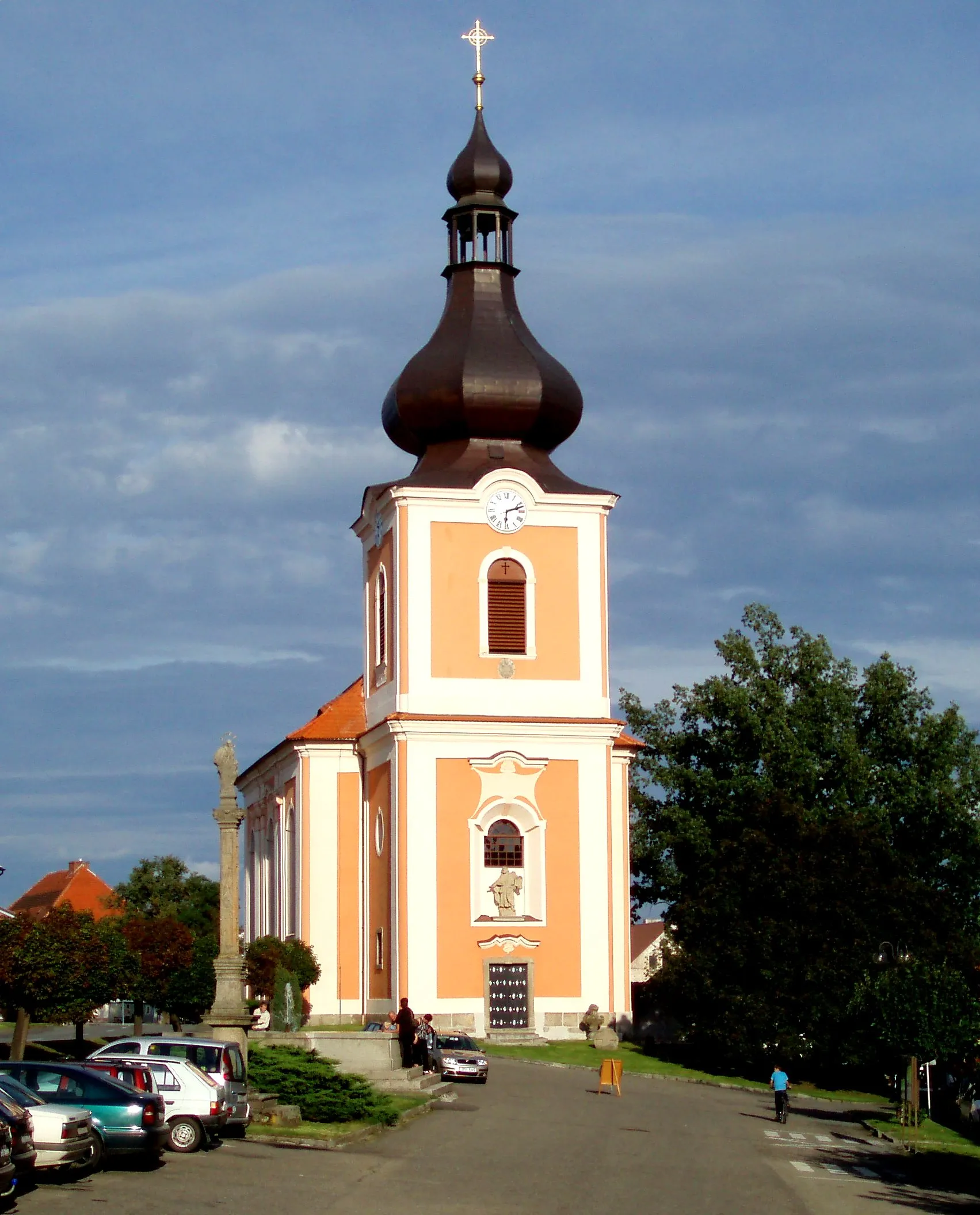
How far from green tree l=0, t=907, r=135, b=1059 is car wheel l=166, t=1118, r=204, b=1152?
17096 mm

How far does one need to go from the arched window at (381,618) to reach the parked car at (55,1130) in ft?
97.9

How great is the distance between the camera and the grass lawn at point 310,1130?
1094 inches

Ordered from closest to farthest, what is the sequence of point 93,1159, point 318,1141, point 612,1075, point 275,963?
point 93,1159 < point 318,1141 < point 612,1075 < point 275,963

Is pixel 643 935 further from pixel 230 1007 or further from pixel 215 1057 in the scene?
pixel 215 1057

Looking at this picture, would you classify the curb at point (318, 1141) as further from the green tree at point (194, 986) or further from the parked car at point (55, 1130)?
the green tree at point (194, 986)

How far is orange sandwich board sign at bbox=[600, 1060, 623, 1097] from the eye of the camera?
37.9 m

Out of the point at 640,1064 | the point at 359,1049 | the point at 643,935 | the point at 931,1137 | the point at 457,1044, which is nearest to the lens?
the point at 931,1137

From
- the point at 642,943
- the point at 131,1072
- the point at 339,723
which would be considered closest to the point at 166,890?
the point at 642,943

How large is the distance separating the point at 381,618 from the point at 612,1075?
704 inches

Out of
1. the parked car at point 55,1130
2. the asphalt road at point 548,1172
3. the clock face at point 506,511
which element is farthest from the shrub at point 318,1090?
the clock face at point 506,511

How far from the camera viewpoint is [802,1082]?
46375 millimetres

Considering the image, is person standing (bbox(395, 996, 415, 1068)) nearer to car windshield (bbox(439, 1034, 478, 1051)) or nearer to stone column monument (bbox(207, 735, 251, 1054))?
car windshield (bbox(439, 1034, 478, 1051))

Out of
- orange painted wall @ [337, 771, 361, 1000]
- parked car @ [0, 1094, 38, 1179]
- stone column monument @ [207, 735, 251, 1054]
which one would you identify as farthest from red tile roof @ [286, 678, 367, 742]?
parked car @ [0, 1094, 38, 1179]

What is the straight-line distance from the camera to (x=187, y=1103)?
1005 inches
